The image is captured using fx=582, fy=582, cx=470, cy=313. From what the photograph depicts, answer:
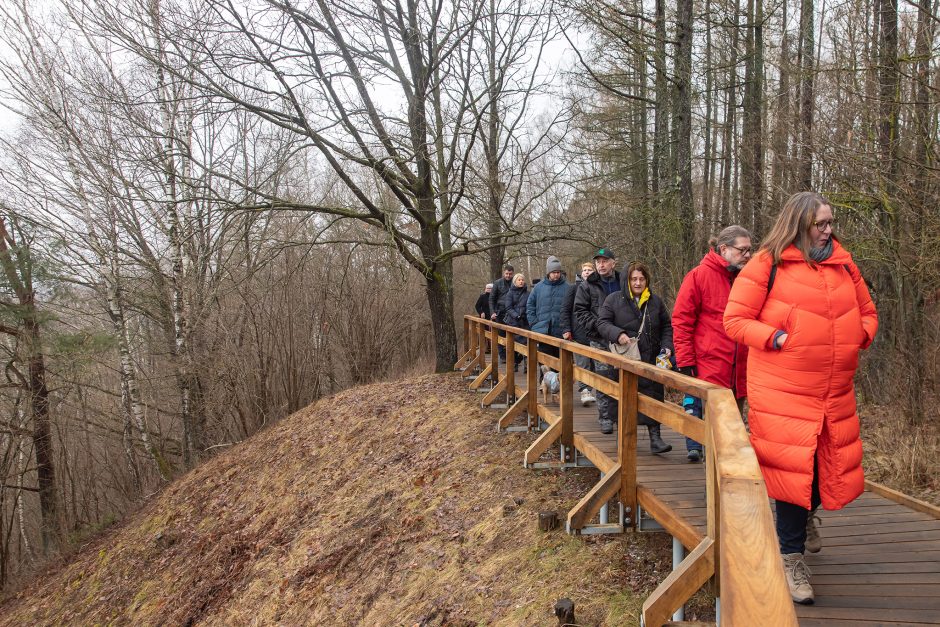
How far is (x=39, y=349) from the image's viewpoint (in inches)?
582

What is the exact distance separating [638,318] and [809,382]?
2.73 meters

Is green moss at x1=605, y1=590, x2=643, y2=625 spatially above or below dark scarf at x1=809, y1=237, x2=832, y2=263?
below

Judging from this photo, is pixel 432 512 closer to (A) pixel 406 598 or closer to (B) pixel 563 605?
(A) pixel 406 598

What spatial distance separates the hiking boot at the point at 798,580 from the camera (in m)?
3.01

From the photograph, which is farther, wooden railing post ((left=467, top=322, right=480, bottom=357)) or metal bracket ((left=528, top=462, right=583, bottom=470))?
wooden railing post ((left=467, top=322, right=480, bottom=357))

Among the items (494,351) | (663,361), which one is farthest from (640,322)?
(494,351)

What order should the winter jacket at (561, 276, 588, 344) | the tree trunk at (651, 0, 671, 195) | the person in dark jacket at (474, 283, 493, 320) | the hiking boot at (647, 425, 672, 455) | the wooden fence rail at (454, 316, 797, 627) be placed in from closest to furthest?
the wooden fence rail at (454, 316, 797, 627), the hiking boot at (647, 425, 672, 455), the winter jacket at (561, 276, 588, 344), the tree trunk at (651, 0, 671, 195), the person in dark jacket at (474, 283, 493, 320)

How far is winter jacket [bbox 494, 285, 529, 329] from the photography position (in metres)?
11.1

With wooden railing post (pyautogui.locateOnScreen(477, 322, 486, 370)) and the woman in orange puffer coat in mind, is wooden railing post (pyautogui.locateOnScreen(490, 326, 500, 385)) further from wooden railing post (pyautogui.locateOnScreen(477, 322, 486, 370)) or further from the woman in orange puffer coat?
the woman in orange puffer coat

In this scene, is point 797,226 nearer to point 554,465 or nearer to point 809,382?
point 809,382

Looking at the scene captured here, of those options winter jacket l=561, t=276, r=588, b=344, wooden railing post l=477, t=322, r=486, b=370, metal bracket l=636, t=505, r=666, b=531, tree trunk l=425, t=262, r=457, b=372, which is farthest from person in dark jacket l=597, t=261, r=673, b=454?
tree trunk l=425, t=262, r=457, b=372

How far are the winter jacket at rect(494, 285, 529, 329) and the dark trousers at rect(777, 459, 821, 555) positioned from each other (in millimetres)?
8160

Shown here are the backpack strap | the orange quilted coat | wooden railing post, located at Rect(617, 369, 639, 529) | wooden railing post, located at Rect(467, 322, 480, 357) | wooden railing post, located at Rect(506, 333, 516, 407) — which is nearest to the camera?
the orange quilted coat

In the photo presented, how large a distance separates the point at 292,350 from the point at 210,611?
9.79m
